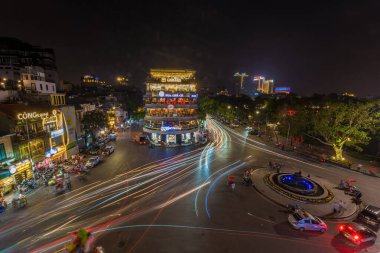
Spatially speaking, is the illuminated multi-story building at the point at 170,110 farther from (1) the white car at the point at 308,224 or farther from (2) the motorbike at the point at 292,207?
(1) the white car at the point at 308,224

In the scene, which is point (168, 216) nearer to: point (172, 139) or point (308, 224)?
point (308, 224)

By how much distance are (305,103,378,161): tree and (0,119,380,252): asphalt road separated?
22.7ft

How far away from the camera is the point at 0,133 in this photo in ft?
78.4

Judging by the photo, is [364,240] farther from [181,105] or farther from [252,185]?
[181,105]

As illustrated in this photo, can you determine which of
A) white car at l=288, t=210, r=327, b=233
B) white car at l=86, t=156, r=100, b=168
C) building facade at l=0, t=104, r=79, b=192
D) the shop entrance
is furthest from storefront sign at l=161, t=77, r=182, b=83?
white car at l=288, t=210, r=327, b=233

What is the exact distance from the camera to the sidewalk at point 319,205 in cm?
1972

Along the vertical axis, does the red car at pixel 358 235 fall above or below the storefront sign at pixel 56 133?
below

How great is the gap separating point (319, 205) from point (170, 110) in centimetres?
4290

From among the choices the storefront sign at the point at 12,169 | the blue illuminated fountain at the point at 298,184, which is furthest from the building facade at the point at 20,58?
the blue illuminated fountain at the point at 298,184

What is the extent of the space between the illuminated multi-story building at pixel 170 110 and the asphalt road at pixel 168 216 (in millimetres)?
18876

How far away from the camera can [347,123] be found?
36.0m

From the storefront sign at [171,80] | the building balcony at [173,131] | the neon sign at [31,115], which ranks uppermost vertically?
the storefront sign at [171,80]

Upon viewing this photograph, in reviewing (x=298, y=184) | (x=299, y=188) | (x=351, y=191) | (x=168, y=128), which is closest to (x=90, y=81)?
(x=168, y=128)

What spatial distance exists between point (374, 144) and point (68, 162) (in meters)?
64.3
